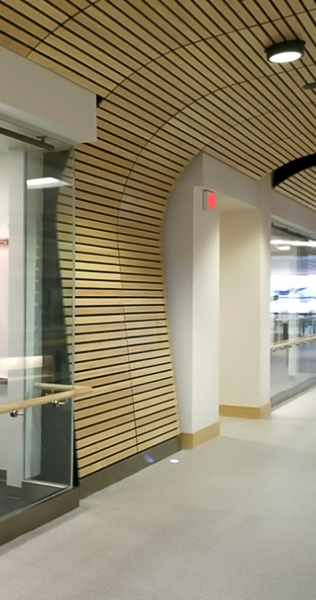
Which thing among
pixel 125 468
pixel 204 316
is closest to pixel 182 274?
pixel 204 316

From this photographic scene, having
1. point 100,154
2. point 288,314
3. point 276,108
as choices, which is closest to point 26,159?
point 100,154

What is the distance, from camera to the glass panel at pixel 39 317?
5.28 metres

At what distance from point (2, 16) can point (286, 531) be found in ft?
13.2

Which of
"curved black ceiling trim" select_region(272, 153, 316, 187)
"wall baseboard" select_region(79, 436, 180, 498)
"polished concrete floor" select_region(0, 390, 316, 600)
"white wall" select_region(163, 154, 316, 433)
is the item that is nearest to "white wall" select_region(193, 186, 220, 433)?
"white wall" select_region(163, 154, 316, 433)

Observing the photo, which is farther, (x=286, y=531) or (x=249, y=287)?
(x=249, y=287)

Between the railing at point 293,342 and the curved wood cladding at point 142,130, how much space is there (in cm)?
334

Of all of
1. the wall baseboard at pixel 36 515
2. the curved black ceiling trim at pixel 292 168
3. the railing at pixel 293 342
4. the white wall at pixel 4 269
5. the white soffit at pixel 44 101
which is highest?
the curved black ceiling trim at pixel 292 168

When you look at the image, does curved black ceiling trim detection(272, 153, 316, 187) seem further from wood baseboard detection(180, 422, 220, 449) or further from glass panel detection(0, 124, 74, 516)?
glass panel detection(0, 124, 74, 516)

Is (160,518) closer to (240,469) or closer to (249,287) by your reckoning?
(240,469)

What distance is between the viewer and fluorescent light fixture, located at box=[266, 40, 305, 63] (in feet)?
16.0

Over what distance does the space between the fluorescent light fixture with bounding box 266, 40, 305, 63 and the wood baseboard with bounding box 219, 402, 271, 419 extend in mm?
5490

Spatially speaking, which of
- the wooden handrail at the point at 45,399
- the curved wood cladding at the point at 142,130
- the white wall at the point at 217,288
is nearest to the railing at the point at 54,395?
the wooden handrail at the point at 45,399

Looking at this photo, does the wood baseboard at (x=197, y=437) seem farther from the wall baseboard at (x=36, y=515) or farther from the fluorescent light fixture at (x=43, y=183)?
the fluorescent light fixture at (x=43, y=183)

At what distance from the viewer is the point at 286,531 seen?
489cm
